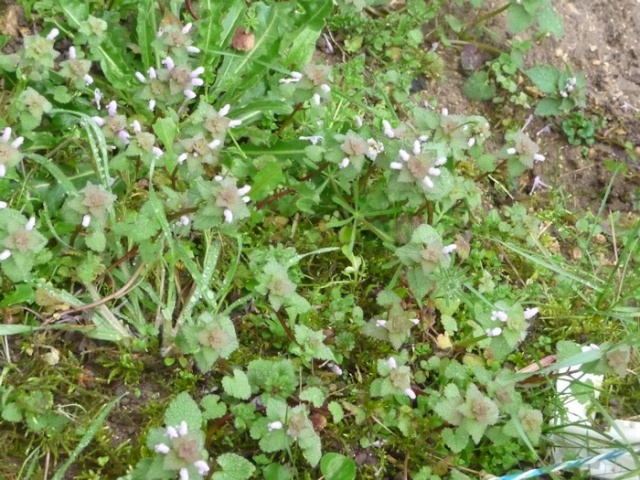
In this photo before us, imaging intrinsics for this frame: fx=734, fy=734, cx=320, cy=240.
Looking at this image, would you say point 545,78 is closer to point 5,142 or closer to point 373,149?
point 373,149

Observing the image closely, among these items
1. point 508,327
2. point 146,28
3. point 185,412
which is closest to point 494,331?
point 508,327

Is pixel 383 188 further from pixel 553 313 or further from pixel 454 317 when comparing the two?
pixel 553 313

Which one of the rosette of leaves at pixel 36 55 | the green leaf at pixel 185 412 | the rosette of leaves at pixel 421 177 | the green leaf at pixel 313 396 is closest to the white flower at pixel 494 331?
the rosette of leaves at pixel 421 177

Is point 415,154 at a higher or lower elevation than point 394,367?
higher

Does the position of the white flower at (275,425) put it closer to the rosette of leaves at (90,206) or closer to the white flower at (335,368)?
the white flower at (335,368)

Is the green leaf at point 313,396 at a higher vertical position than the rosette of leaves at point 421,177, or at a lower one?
lower

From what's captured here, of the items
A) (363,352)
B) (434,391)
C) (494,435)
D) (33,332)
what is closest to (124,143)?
(33,332)

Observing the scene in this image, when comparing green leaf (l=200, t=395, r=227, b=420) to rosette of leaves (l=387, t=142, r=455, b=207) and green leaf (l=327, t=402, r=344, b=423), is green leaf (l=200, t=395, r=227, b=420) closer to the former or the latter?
green leaf (l=327, t=402, r=344, b=423)
